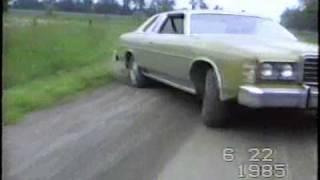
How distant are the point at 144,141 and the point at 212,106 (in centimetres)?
44

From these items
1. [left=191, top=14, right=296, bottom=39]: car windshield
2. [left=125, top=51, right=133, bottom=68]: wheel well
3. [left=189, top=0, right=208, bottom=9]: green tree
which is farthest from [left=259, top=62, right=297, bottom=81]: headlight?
[left=125, top=51, right=133, bottom=68]: wheel well

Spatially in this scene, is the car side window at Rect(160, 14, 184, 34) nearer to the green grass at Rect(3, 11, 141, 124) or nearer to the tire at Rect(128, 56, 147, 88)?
the tire at Rect(128, 56, 147, 88)

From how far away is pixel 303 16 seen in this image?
244 cm

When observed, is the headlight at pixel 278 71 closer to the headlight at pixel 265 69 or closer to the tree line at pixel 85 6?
the headlight at pixel 265 69

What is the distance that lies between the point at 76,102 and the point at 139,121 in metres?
0.51

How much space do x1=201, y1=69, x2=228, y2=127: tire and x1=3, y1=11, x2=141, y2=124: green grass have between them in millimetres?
541

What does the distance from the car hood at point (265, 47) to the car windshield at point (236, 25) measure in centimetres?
4

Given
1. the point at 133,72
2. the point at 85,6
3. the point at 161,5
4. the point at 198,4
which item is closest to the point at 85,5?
the point at 85,6

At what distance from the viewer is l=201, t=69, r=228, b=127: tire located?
3.18 meters

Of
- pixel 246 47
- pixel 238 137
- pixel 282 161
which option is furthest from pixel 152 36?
pixel 282 161

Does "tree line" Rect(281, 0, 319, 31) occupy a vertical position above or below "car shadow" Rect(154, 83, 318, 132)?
above

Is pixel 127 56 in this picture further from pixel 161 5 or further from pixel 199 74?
pixel 161 5
